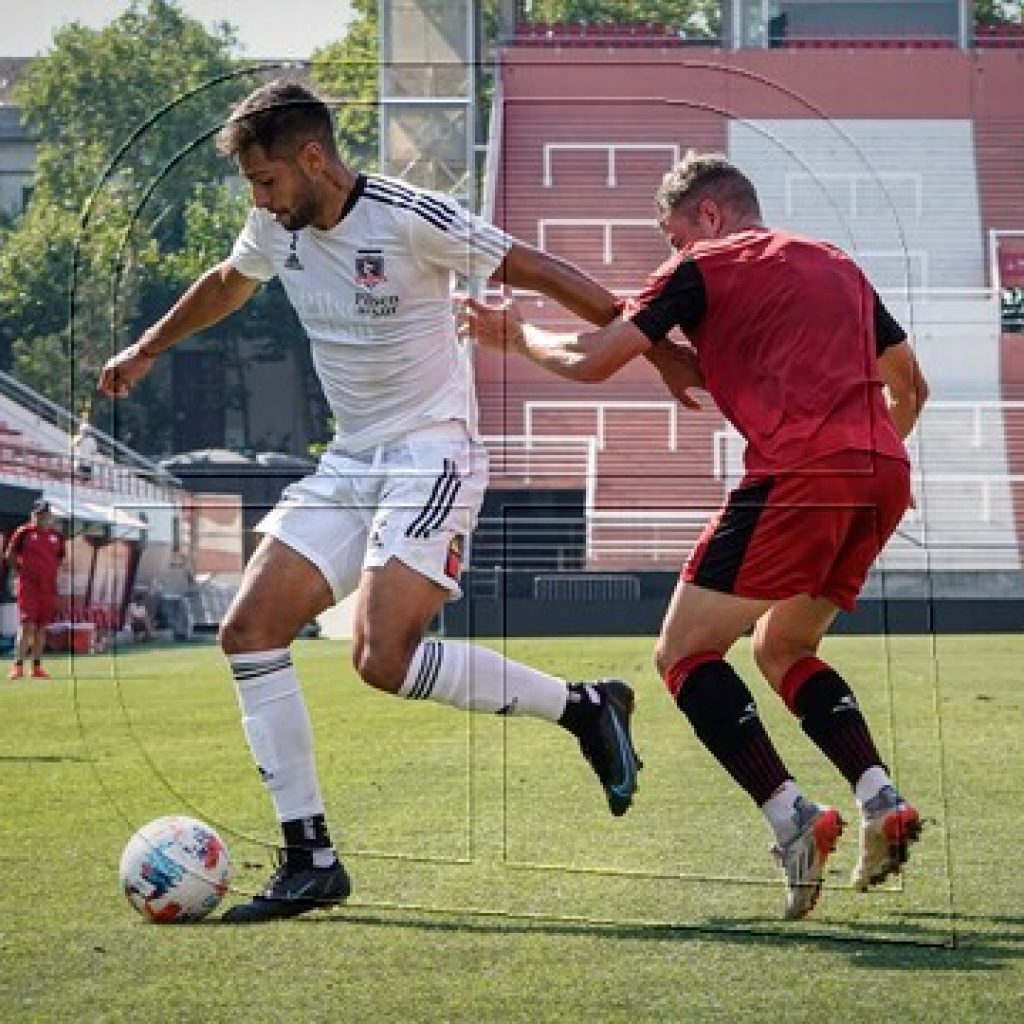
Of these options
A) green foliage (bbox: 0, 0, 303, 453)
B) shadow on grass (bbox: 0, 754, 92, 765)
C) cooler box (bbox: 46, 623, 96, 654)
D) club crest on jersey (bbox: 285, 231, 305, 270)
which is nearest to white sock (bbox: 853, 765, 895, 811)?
club crest on jersey (bbox: 285, 231, 305, 270)

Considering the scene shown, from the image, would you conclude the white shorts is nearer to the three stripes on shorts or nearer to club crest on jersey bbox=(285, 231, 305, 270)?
the three stripes on shorts

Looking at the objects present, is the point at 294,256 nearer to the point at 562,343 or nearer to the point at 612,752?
the point at 562,343

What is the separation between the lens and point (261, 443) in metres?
6.88

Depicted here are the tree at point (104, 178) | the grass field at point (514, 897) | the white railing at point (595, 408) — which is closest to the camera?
the grass field at point (514, 897)

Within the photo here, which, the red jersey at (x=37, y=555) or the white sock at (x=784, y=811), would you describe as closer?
the white sock at (x=784, y=811)

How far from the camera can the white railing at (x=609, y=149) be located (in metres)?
9.52

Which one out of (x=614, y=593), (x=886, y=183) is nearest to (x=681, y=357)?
(x=614, y=593)

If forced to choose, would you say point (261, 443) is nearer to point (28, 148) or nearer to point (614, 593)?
point (614, 593)

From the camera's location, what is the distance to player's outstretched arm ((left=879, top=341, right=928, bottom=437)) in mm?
6012

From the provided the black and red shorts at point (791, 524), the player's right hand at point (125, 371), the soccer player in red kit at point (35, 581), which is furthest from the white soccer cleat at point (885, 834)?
the soccer player in red kit at point (35, 581)

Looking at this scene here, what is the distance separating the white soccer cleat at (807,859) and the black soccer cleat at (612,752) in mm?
720

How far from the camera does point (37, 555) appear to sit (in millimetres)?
21000

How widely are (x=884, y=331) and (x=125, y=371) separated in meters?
1.79

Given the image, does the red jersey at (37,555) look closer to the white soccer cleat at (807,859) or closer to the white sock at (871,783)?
the white sock at (871,783)
